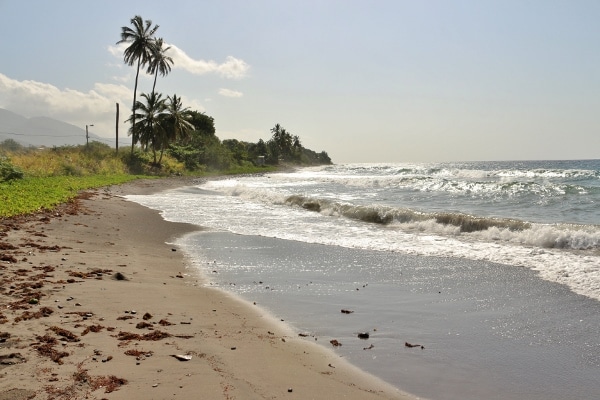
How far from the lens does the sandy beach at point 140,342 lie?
11.1 feet

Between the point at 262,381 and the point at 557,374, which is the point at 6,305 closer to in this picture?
the point at 262,381

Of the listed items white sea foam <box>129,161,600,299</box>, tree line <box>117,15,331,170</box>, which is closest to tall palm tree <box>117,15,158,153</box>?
tree line <box>117,15,331,170</box>

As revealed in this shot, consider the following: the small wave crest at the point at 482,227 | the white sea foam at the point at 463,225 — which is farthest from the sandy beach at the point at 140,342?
the small wave crest at the point at 482,227

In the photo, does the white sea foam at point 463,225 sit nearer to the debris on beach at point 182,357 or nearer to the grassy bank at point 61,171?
the grassy bank at point 61,171

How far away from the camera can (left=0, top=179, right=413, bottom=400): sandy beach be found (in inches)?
134

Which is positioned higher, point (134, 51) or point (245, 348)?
point (134, 51)

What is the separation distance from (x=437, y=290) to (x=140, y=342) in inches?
181

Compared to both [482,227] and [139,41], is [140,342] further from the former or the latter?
[139,41]

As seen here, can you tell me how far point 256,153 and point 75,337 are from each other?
348ft

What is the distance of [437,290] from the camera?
22.9 ft

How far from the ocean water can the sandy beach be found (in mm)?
465

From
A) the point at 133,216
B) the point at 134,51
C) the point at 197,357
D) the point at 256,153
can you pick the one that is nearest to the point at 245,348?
the point at 197,357

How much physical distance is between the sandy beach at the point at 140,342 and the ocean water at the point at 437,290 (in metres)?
0.47

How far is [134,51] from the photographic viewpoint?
160ft
